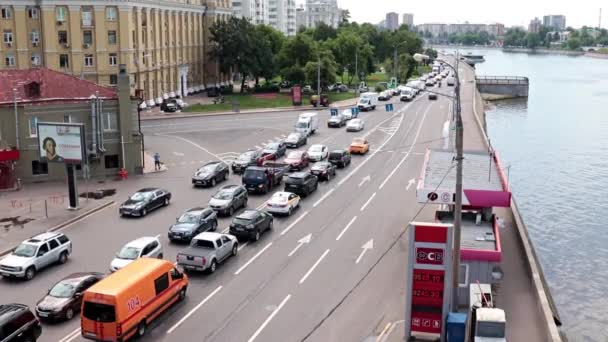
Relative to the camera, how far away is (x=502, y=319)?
778 inches

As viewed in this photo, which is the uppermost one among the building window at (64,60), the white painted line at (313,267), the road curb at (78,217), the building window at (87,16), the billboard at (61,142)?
the building window at (87,16)

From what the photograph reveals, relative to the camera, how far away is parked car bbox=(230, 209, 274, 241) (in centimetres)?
3212

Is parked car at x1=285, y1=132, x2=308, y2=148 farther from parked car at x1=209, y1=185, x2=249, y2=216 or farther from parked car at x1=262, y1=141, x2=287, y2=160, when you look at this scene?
parked car at x1=209, y1=185, x2=249, y2=216

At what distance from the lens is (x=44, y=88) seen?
46656 mm

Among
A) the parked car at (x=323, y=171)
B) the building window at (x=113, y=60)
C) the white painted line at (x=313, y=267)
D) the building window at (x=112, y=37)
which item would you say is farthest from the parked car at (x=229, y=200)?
the building window at (x=112, y=37)

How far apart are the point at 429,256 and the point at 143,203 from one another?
66.3 ft

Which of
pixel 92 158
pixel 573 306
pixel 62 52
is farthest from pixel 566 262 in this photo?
pixel 62 52

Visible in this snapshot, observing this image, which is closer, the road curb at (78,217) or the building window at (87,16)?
the road curb at (78,217)

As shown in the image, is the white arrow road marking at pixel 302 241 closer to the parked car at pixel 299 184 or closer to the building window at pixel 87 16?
the parked car at pixel 299 184

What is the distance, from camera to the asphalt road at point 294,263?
22.9m

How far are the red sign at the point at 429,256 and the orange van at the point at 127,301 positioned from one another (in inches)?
340

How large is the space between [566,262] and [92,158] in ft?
100.0

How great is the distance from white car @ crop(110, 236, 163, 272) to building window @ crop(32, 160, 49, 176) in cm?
1973

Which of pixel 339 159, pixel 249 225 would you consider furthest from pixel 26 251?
pixel 339 159
